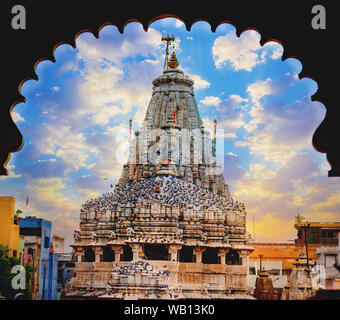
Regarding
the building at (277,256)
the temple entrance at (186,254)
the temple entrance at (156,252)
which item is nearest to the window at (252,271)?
the building at (277,256)

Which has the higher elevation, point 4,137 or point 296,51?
point 296,51

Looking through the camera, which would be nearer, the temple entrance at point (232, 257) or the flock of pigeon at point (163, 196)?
the flock of pigeon at point (163, 196)

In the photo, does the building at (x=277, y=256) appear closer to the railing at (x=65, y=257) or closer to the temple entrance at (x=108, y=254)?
the temple entrance at (x=108, y=254)

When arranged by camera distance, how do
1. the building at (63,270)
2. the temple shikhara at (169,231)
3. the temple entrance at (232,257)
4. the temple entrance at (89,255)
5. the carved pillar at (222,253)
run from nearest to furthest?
1. the temple shikhara at (169,231)
2. the carved pillar at (222,253)
3. the building at (63,270)
4. the temple entrance at (232,257)
5. the temple entrance at (89,255)

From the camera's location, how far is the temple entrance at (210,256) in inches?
924

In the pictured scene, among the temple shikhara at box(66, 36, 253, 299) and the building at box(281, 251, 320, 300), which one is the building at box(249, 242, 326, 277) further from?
the building at box(281, 251, 320, 300)

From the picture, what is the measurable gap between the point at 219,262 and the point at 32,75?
61.3 feet

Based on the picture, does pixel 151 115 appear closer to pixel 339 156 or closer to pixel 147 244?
pixel 147 244

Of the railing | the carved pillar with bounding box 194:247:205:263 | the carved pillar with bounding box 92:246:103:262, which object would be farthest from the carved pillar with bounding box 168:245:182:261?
the railing

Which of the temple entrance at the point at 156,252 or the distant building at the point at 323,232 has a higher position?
the distant building at the point at 323,232

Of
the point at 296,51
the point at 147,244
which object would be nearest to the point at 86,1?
the point at 296,51

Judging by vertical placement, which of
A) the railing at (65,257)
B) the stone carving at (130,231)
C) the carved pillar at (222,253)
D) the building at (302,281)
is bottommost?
the building at (302,281)

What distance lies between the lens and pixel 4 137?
5.51m

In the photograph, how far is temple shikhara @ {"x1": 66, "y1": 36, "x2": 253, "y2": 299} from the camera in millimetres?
21703
